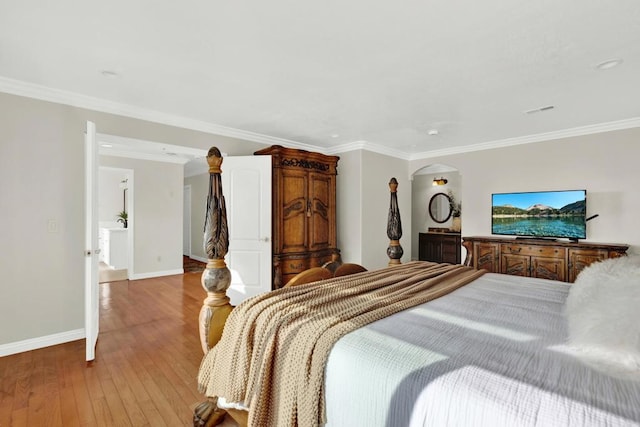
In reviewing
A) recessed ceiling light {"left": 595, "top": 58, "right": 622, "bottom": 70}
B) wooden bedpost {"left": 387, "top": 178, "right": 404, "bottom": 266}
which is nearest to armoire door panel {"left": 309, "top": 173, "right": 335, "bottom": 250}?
wooden bedpost {"left": 387, "top": 178, "right": 404, "bottom": 266}

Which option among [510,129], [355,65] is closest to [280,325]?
[355,65]

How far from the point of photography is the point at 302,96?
303 centimetres

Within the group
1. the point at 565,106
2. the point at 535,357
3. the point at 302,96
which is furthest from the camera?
the point at 565,106

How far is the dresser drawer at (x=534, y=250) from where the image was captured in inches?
154

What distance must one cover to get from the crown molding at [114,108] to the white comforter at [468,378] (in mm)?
3432

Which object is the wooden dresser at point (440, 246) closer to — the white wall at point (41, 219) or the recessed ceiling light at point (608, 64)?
the recessed ceiling light at point (608, 64)

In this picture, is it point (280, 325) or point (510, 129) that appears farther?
point (510, 129)

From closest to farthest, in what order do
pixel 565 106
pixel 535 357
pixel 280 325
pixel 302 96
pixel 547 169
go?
pixel 535 357 → pixel 280 325 → pixel 302 96 → pixel 565 106 → pixel 547 169

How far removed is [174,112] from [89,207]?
144 centimetres

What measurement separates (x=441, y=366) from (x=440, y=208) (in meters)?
6.82

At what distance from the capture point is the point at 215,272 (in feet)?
6.01

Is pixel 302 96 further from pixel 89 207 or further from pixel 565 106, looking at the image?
pixel 565 106

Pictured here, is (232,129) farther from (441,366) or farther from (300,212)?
(441,366)

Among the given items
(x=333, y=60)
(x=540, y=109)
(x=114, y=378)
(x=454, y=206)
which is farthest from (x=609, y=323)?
(x=454, y=206)
